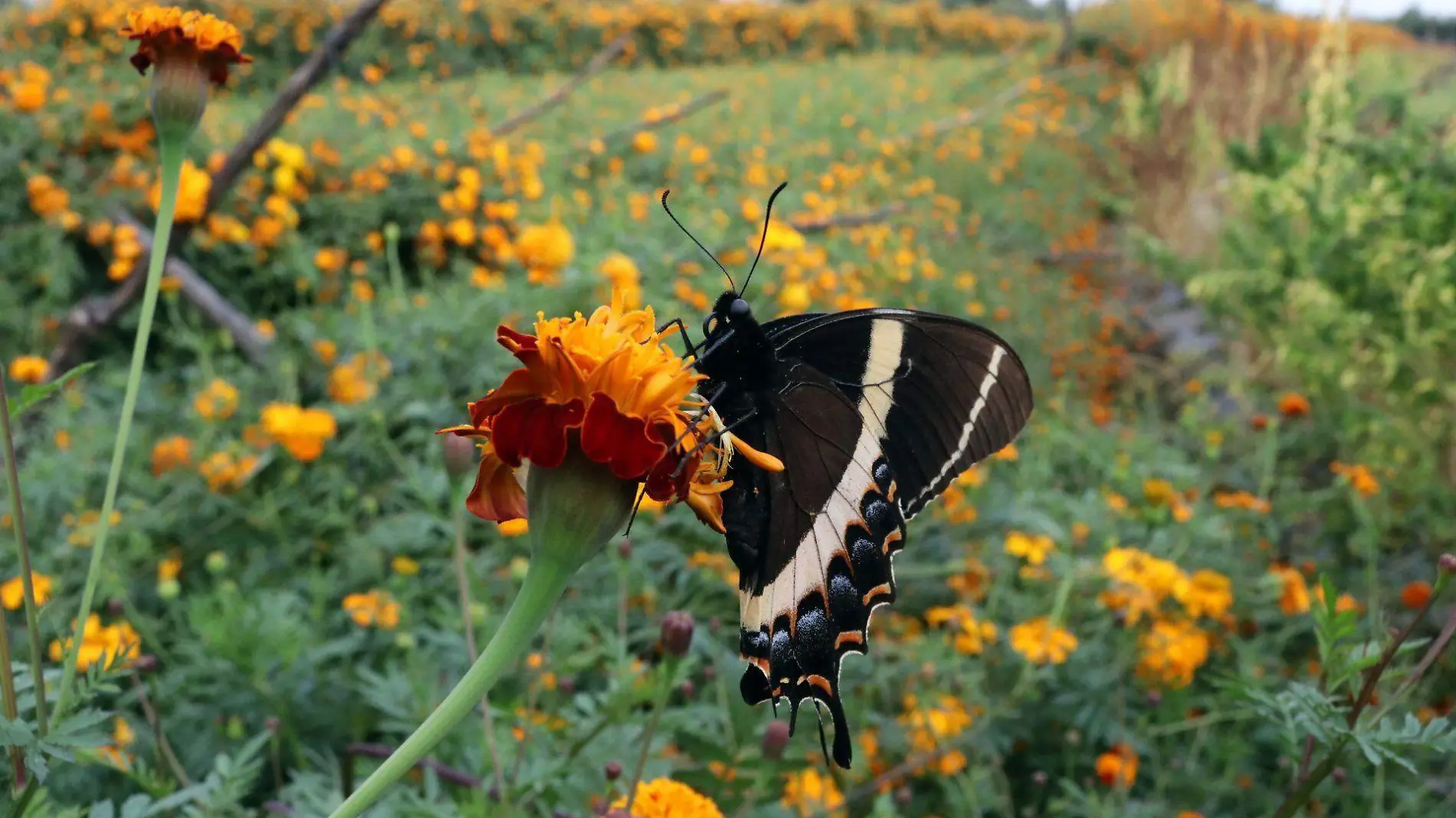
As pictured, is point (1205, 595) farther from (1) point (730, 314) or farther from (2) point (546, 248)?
(2) point (546, 248)

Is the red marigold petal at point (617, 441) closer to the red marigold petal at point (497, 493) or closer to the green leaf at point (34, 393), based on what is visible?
the red marigold petal at point (497, 493)

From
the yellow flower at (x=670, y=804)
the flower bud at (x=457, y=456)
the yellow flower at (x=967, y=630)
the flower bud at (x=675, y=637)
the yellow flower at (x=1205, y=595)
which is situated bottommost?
the yellow flower at (x=967, y=630)

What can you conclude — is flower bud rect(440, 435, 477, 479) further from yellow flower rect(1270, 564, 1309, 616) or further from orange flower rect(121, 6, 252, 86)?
yellow flower rect(1270, 564, 1309, 616)

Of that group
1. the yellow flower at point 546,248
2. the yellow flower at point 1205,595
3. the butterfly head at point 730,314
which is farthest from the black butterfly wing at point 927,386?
the yellow flower at point 546,248

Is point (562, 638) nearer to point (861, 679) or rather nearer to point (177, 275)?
point (861, 679)

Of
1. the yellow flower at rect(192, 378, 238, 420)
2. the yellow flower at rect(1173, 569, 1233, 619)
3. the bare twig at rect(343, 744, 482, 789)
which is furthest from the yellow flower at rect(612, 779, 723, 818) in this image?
the yellow flower at rect(192, 378, 238, 420)

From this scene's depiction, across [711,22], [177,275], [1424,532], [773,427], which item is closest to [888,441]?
[773,427]
